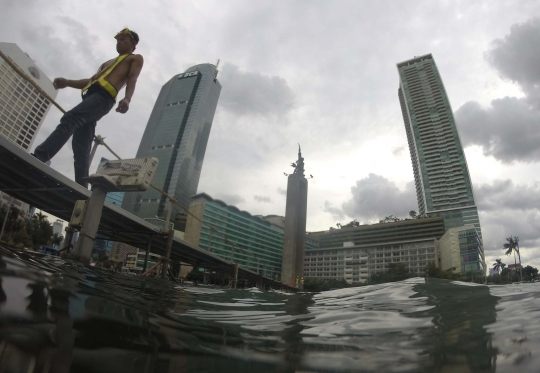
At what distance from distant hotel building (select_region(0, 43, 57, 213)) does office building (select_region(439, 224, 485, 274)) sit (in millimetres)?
90794

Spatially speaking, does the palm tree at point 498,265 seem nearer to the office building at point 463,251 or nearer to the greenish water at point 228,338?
the office building at point 463,251

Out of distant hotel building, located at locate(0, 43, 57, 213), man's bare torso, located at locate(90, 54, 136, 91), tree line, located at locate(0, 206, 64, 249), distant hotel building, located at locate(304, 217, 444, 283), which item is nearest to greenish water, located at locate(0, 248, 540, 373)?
man's bare torso, located at locate(90, 54, 136, 91)

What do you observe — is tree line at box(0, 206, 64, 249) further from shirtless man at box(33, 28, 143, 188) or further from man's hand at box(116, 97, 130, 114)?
man's hand at box(116, 97, 130, 114)

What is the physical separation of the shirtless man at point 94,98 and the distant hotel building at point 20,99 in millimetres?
545

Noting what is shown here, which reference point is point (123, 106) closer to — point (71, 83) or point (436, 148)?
point (71, 83)

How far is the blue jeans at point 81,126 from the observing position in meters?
5.24

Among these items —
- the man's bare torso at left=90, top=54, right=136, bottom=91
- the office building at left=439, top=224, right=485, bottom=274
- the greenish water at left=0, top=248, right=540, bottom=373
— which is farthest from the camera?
the office building at left=439, top=224, right=485, bottom=274

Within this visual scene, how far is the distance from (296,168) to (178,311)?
121 metres

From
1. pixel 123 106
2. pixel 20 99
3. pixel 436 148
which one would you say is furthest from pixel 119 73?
pixel 436 148

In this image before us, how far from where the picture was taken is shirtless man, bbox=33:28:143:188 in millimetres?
5281

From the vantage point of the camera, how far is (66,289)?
1.30 meters

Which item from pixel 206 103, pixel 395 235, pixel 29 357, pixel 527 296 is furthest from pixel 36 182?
pixel 206 103

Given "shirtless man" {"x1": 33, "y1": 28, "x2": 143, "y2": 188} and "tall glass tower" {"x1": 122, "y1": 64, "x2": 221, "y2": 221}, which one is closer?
"shirtless man" {"x1": 33, "y1": 28, "x2": 143, "y2": 188}

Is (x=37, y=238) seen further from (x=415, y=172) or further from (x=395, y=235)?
(x=415, y=172)
